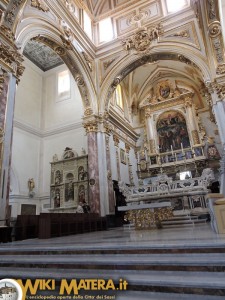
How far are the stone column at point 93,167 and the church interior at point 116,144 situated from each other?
0.16ft

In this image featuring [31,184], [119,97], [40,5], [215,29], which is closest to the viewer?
[40,5]

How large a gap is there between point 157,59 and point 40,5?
5.97 meters

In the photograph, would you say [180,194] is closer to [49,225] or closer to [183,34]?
[49,225]

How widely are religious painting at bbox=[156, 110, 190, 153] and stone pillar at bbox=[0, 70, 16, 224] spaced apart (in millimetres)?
11524

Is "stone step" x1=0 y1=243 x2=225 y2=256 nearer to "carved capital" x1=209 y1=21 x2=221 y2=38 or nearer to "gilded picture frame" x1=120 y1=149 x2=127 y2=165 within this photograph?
"carved capital" x1=209 y1=21 x2=221 y2=38

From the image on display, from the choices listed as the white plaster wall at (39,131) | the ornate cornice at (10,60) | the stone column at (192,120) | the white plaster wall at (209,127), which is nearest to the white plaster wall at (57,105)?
the white plaster wall at (39,131)

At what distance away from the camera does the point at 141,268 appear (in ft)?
9.23

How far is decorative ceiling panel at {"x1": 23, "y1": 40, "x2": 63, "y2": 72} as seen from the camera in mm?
14505

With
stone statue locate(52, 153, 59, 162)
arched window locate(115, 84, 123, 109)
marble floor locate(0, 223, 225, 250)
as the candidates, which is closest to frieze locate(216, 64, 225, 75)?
arched window locate(115, 84, 123, 109)

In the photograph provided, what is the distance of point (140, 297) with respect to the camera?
7.75 feet

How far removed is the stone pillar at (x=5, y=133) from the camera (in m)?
5.64

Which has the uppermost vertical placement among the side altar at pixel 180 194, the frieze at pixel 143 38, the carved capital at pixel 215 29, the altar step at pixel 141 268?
the frieze at pixel 143 38

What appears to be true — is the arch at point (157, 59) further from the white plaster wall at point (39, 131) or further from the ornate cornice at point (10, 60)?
the ornate cornice at point (10, 60)

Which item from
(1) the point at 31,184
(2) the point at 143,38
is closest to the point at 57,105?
(1) the point at 31,184
